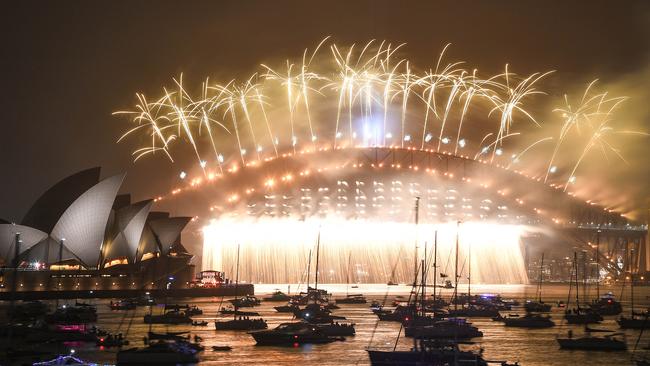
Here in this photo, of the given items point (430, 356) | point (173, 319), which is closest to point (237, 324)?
point (173, 319)

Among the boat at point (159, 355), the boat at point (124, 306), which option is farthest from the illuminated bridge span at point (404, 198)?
the boat at point (159, 355)

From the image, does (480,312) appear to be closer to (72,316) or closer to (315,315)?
(315,315)

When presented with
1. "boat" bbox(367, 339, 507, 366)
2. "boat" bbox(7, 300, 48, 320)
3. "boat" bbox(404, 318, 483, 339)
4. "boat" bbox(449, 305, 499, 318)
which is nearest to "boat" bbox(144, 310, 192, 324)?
"boat" bbox(7, 300, 48, 320)

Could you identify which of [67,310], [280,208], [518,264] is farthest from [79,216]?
[518,264]

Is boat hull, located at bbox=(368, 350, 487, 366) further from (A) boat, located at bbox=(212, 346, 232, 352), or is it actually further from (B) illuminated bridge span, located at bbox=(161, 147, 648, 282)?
(B) illuminated bridge span, located at bbox=(161, 147, 648, 282)

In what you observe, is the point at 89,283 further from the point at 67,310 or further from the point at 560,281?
the point at 560,281
